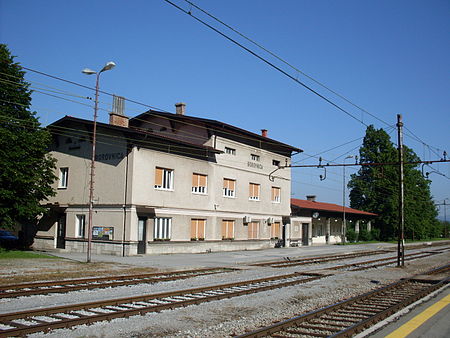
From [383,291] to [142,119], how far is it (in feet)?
86.2

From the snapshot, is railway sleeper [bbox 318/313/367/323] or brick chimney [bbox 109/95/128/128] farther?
brick chimney [bbox 109/95/128/128]

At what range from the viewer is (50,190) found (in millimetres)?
27078

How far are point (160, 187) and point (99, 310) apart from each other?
18.2m

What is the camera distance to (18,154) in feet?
80.3

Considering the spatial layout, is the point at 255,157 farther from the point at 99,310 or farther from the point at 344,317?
the point at 99,310

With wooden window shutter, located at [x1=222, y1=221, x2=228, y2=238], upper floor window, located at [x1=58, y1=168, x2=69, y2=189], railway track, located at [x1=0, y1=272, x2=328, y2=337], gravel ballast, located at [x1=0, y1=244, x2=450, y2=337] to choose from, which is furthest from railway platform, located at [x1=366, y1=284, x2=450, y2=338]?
upper floor window, located at [x1=58, y1=168, x2=69, y2=189]

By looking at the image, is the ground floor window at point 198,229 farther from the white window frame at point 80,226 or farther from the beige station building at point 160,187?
the white window frame at point 80,226

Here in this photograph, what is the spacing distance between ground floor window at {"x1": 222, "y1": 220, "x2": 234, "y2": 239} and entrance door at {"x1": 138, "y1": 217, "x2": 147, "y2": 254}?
7720 mm

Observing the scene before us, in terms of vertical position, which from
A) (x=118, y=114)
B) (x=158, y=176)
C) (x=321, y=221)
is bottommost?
(x=321, y=221)

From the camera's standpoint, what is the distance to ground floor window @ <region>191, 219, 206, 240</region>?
30.1 m

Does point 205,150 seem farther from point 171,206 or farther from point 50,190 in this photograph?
point 50,190

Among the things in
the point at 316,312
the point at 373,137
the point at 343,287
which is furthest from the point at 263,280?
the point at 373,137

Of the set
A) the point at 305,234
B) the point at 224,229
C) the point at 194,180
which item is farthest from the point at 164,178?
the point at 305,234

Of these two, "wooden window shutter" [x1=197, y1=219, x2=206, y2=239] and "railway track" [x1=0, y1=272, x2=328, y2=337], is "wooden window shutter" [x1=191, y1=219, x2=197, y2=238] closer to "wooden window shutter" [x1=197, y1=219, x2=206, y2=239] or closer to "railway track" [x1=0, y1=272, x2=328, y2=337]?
"wooden window shutter" [x1=197, y1=219, x2=206, y2=239]
